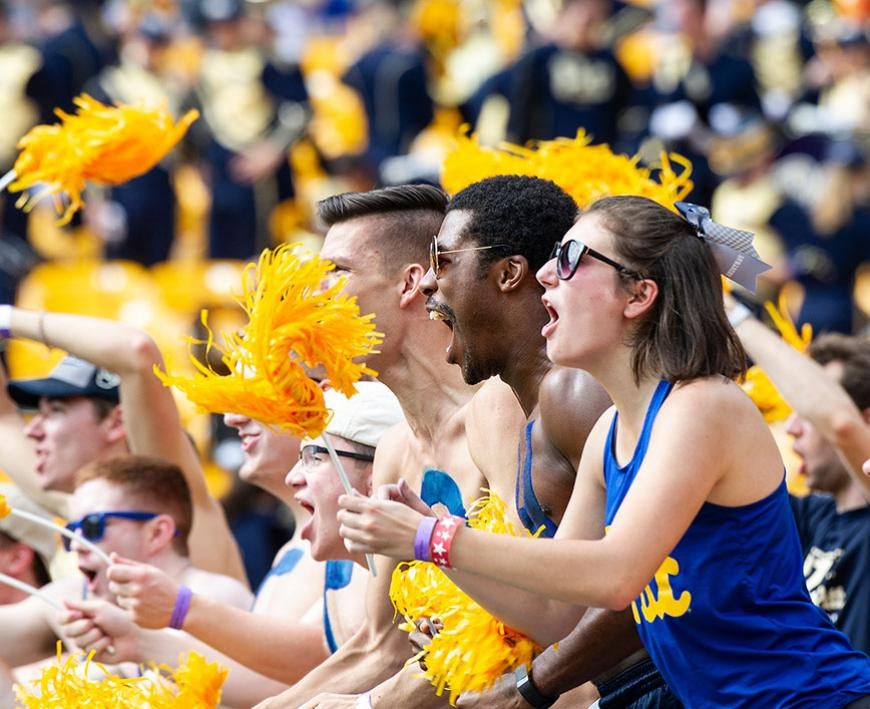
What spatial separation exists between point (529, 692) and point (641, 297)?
0.98m

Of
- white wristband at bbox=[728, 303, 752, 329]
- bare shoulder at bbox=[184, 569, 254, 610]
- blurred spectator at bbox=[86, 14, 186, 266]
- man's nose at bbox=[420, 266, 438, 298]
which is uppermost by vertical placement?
man's nose at bbox=[420, 266, 438, 298]

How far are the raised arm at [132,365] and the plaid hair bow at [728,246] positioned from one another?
2.46m

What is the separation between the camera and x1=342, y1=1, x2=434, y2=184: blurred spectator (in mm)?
15227

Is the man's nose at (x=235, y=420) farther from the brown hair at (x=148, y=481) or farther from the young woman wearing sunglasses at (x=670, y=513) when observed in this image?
the young woman wearing sunglasses at (x=670, y=513)

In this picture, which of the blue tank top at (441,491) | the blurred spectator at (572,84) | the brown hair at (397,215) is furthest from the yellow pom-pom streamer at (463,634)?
the blurred spectator at (572,84)

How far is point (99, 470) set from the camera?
19.9 ft

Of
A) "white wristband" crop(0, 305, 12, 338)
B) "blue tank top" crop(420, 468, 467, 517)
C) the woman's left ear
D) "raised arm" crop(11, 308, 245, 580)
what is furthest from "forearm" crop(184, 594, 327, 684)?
Answer: the woman's left ear

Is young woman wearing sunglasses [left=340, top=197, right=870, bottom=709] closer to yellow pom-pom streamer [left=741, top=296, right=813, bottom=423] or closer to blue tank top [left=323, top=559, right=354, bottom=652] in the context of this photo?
blue tank top [left=323, top=559, right=354, bottom=652]

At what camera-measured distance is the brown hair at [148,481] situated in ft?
19.7

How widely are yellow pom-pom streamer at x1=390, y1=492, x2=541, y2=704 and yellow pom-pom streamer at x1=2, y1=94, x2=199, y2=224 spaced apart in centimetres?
218

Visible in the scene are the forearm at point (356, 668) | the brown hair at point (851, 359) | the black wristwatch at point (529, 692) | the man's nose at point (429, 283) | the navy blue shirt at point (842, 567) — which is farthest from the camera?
the brown hair at point (851, 359)

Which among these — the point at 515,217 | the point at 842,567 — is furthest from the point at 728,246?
the point at 842,567

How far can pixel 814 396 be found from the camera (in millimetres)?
5359

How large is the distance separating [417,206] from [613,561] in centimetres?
185
